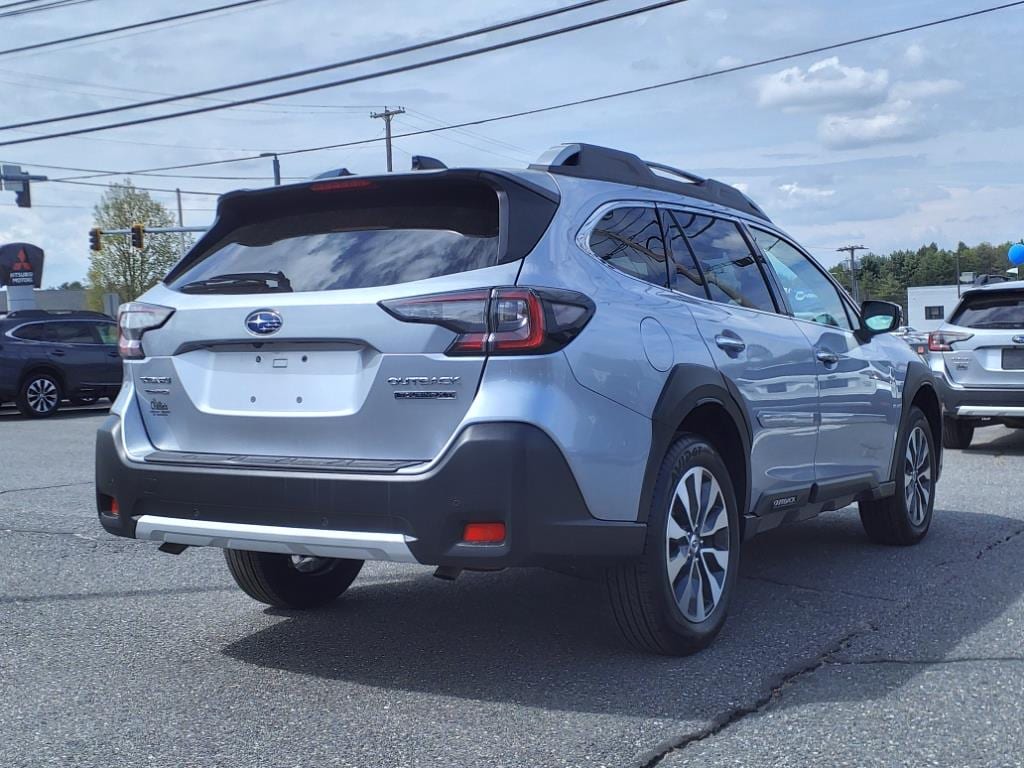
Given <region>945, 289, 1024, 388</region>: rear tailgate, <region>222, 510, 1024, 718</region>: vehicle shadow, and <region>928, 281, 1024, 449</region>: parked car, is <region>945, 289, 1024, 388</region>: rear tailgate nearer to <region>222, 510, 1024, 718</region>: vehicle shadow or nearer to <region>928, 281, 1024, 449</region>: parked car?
<region>928, 281, 1024, 449</region>: parked car

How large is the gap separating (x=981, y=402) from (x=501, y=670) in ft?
27.6

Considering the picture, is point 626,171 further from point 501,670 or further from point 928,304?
point 928,304

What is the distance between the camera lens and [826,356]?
5.82m

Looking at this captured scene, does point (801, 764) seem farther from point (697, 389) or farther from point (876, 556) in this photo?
point (876, 556)

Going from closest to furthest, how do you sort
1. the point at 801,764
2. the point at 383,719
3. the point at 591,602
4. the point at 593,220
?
the point at 801,764
the point at 383,719
the point at 593,220
the point at 591,602

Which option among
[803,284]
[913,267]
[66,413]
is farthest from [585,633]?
[913,267]

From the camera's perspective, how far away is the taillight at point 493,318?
3818 mm

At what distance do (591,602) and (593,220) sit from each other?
6.28 ft

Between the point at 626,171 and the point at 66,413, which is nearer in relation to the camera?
the point at 626,171

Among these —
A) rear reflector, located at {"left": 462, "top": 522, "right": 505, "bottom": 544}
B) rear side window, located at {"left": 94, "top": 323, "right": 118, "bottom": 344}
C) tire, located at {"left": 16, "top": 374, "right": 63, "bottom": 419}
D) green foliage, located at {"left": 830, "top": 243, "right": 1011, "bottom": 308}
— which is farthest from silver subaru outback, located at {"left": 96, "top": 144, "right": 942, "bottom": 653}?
green foliage, located at {"left": 830, "top": 243, "right": 1011, "bottom": 308}

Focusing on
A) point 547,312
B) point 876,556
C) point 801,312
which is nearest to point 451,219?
point 547,312

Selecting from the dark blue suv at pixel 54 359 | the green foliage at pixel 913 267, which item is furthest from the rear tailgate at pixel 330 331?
the green foliage at pixel 913 267

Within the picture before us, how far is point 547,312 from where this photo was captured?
388 centimetres

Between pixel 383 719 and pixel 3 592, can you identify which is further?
pixel 3 592
